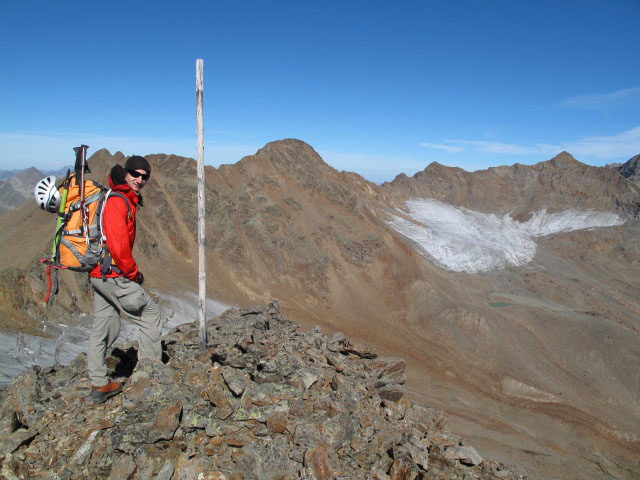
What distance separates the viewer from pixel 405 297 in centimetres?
3108

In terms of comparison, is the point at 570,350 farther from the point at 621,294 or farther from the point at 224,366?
the point at 224,366

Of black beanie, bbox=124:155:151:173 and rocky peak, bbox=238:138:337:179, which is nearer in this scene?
black beanie, bbox=124:155:151:173

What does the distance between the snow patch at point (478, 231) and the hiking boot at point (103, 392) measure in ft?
127

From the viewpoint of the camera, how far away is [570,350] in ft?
86.4

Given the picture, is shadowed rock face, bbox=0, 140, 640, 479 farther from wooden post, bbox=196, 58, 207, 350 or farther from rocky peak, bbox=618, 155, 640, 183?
rocky peak, bbox=618, 155, 640, 183

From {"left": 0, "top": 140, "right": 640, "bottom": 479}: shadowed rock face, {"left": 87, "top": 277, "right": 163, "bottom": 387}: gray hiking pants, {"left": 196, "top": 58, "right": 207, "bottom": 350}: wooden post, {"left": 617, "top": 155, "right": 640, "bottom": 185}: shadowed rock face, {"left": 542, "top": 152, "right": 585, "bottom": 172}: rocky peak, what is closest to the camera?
{"left": 87, "top": 277, "right": 163, "bottom": 387}: gray hiking pants

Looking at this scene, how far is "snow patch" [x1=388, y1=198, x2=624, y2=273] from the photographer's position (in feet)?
142

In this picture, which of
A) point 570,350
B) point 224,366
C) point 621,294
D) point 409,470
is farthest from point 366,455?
point 621,294

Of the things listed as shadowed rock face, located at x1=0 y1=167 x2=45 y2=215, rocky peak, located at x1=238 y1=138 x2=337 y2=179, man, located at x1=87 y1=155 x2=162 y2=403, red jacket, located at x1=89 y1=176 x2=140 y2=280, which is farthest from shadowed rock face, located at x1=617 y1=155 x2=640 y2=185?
shadowed rock face, located at x1=0 y1=167 x2=45 y2=215

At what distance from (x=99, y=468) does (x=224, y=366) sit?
204 cm

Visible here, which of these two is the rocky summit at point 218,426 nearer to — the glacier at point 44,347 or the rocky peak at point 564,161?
the glacier at point 44,347

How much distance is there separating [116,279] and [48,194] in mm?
1158

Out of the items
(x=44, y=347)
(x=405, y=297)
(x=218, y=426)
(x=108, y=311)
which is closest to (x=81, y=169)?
(x=108, y=311)

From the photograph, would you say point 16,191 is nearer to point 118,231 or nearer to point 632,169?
point 118,231
